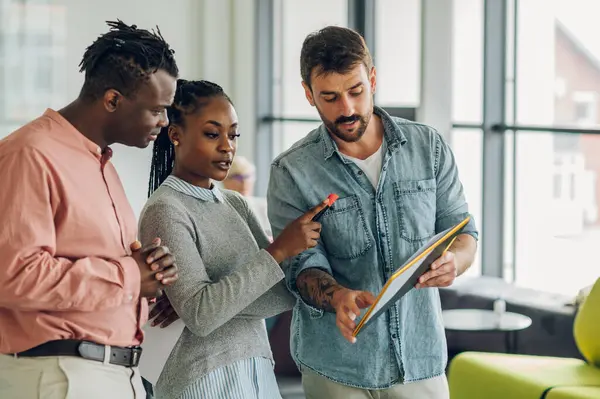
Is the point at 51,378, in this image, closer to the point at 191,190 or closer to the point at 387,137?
the point at 191,190

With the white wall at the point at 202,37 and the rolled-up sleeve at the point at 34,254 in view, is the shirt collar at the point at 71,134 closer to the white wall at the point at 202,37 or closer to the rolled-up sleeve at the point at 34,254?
the rolled-up sleeve at the point at 34,254

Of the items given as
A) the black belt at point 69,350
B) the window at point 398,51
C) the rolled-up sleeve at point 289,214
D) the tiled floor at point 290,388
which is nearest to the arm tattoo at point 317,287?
the rolled-up sleeve at point 289,214

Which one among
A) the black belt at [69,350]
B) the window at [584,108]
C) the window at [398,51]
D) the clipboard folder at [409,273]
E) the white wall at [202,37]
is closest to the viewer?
the black belt at [69,350]

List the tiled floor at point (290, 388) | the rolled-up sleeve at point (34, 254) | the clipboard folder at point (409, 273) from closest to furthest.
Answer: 1. the rolled-up sleeve at point (34, 254)
2. the clipboard folder at point (409, 273)
3. the tiled floor at point (290, 388)

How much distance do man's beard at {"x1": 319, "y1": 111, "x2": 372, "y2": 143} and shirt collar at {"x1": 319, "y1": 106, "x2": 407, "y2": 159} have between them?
0.04 m

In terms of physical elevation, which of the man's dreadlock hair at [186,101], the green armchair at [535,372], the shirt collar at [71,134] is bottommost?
the green armchair at [535,372]

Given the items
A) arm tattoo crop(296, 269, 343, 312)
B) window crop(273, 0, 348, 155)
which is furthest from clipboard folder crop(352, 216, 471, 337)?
window crop(273, 0, 348, 155)

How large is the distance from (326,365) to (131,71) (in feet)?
2.84

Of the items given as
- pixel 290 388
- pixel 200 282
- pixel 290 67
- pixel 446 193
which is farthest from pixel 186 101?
pixel 290 67

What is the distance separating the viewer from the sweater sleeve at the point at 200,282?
84.1 inches

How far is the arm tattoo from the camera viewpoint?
2.30m

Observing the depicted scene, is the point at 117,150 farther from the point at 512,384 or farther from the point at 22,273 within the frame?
the point at 22,273

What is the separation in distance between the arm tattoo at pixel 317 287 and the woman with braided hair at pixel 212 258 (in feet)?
0.19

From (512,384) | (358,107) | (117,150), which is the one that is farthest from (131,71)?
(117,150)
